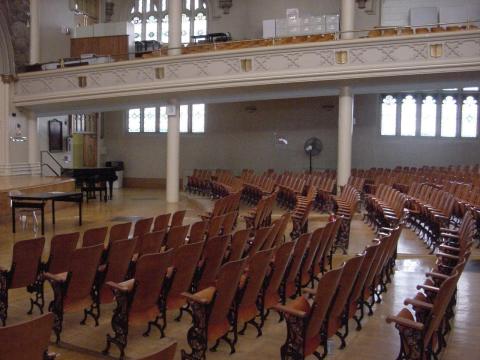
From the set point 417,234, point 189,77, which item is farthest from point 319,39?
point 417,234

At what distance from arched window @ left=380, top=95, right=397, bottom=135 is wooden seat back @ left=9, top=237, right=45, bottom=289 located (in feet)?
51.9

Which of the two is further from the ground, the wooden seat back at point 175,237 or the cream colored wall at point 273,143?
the cream colored wall at point 273,143

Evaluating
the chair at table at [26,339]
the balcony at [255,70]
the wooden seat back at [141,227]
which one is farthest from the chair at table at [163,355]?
the balcony at [255,70]

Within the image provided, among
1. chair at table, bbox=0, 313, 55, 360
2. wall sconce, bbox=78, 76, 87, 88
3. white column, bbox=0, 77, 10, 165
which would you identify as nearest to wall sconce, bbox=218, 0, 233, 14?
wall sconce, bbox=78, 76, 87, 88

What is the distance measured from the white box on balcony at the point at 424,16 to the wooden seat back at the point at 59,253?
16065 millimetres

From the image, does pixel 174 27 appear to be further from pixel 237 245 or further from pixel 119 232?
pixel 237 245

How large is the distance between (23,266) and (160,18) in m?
18.4

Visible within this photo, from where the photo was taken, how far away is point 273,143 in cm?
1930

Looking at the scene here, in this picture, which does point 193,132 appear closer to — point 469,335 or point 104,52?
point 104,52

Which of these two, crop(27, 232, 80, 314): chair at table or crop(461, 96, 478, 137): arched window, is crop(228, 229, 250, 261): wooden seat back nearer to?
crop(27, 232, 80, 314): chair at table

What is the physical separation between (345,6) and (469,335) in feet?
34.9

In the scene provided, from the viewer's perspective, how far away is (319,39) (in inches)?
511

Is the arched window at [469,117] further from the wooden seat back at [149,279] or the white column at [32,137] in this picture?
the wooden seat back at [149,279]

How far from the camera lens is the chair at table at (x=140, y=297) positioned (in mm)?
3605
